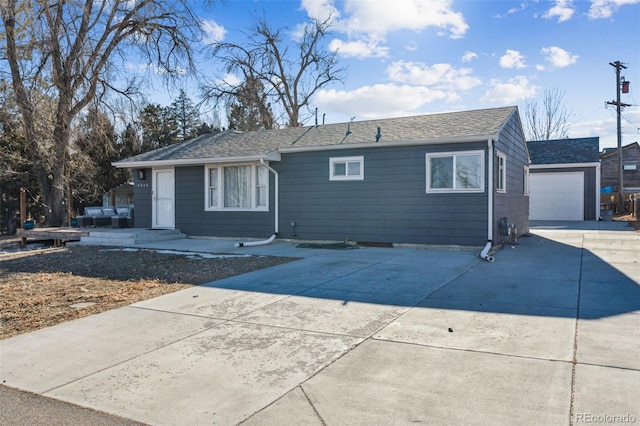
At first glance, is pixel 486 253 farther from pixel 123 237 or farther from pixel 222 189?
pixel 123 237

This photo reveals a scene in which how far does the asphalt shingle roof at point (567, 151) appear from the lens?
71.7ft

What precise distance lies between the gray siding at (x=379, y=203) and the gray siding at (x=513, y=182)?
73 centimetres

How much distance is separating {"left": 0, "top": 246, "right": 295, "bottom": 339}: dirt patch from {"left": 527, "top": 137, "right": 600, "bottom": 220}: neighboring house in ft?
56.0

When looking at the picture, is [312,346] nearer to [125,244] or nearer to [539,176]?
[125,244]

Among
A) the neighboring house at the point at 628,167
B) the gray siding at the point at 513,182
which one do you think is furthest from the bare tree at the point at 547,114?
the gray siding at the point at 513,182

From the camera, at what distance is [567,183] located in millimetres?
22078

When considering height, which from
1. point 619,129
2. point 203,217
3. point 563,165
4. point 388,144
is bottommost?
point 203,217

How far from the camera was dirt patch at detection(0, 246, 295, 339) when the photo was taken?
584 cm

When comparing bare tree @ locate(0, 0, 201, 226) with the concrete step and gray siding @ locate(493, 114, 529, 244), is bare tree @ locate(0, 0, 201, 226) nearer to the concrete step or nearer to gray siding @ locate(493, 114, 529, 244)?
the concrete step

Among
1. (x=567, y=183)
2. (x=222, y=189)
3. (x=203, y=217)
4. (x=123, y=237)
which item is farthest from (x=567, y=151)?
(x=123, y=237)

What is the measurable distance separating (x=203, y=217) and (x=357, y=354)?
11393 millimetres

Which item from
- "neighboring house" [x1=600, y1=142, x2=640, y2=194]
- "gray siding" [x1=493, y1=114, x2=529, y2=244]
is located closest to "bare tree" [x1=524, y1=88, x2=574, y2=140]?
"neighboring house" [x1=600, y1=142, x2=640, y2=194]

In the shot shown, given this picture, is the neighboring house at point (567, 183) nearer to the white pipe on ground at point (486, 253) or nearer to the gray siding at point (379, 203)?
the gray siding at point (379, 203)

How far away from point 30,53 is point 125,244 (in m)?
9.53
